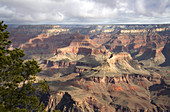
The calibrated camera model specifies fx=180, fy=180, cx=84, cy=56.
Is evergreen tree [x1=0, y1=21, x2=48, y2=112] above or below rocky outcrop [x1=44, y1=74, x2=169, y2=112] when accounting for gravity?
above

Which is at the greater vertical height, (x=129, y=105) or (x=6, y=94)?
(x=6, y=94)

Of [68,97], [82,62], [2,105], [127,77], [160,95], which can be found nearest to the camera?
[2,105]

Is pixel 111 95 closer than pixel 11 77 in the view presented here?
No

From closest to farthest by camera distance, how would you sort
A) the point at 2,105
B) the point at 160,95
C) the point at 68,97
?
the point at 2,105, the point at 68,97, the point at 160,95

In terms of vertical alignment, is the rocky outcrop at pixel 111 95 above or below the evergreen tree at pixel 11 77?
below

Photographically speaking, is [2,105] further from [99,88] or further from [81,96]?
[99,88]

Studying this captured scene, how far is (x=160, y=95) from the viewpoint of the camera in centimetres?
12756

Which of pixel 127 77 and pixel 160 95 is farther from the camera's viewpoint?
pixel 127 77

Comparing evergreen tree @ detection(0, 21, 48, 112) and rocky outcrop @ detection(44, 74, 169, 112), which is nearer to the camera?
evergreen tree @ detection(0, 21, 48, 112)

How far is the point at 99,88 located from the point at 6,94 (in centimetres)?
10764

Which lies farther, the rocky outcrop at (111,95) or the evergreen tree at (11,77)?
the rocky outcrop at (111,95)

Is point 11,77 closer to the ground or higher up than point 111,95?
higher up

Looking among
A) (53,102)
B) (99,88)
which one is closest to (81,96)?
(53,102)

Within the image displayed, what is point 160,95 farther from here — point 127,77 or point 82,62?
point 82,62
